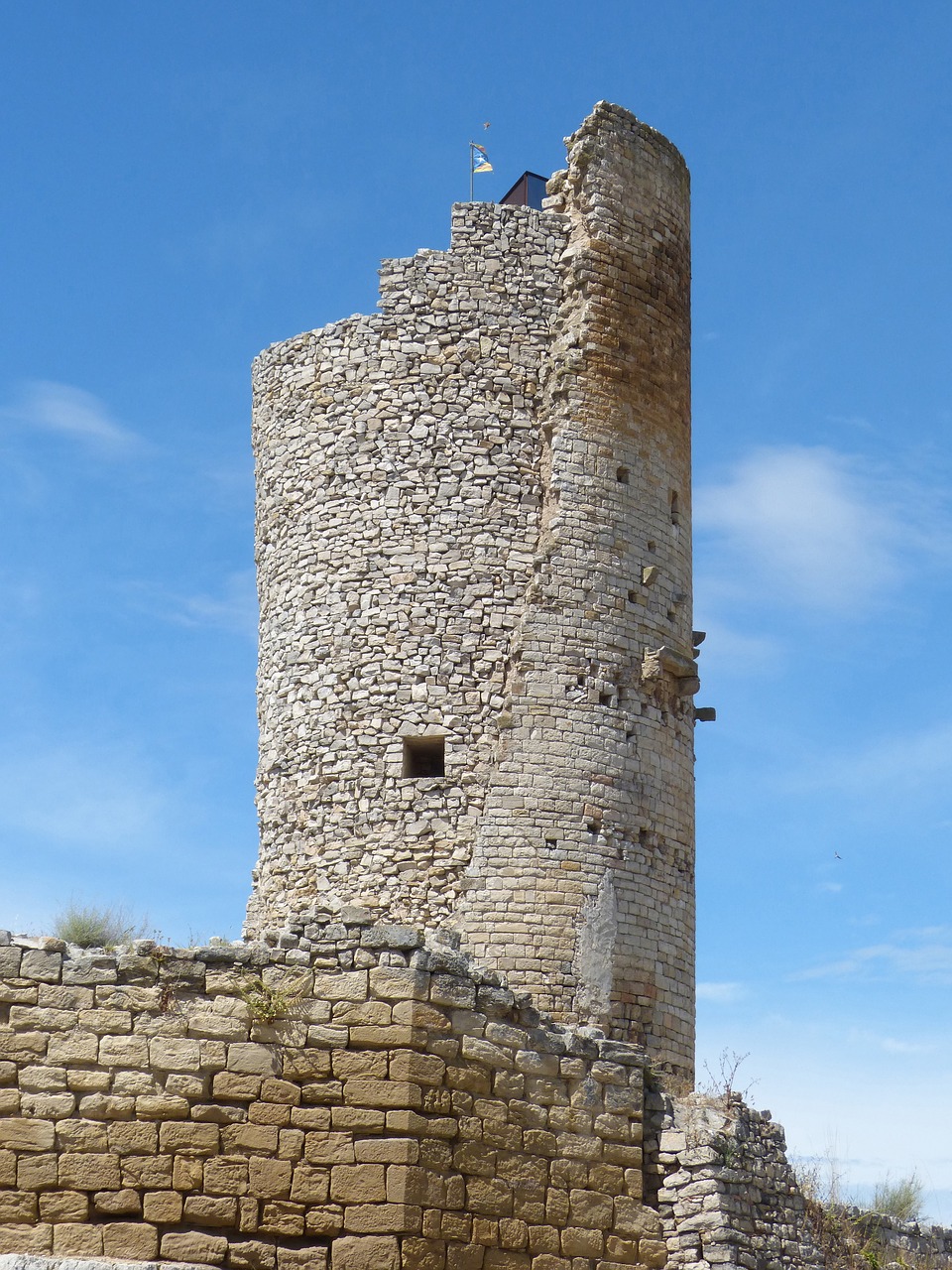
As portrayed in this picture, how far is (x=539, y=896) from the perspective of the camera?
15086 millimetres

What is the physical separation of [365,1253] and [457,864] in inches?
179

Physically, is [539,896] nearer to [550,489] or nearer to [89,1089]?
[550,489]

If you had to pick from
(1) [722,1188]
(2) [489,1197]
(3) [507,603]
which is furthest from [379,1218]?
(3) [507,603]

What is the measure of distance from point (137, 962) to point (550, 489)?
626 centimetres

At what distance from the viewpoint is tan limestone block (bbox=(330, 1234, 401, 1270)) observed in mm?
11094

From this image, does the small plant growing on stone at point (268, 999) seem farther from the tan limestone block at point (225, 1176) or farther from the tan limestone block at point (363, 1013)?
the tan limestone block at point (225, 1176)

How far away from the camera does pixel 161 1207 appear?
11000mm

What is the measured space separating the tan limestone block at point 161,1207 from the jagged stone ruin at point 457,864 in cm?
1

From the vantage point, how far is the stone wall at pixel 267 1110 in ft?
36.0

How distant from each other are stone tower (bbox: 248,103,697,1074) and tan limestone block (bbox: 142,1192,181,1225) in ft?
13.7

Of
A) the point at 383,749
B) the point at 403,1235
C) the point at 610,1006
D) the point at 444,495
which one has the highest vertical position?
the point at 444,495

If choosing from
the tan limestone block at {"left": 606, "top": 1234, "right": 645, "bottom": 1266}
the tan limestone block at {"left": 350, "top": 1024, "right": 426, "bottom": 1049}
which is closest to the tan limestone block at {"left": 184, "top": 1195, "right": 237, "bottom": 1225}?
the tan limestone block at {"left": 350, "top": 1024, "right": 426, "bottom": 1049}

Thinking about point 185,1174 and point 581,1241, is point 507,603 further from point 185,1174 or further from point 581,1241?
point 185,1174

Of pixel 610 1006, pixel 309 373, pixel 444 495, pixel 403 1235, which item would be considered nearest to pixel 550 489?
pixel 444 495
